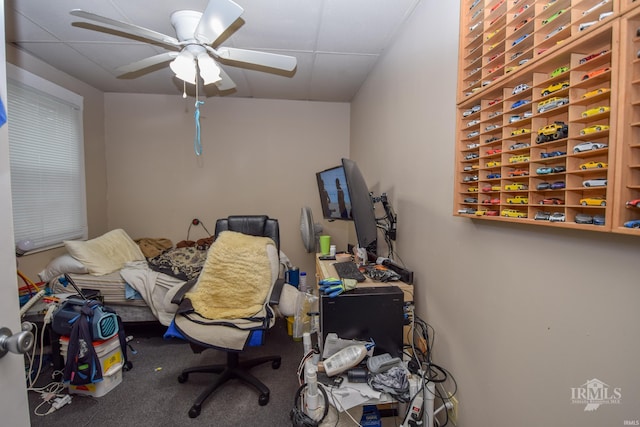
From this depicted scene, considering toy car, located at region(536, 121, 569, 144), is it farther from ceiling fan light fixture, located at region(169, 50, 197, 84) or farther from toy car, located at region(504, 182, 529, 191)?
ceiling fan light fixture, located at region(169, 50, 197, 84)

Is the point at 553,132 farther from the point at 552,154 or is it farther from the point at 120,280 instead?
the point at 120,280

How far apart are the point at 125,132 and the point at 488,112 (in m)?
3.94

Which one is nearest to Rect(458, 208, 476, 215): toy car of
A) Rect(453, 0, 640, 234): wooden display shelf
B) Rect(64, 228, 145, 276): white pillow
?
Rect(453, 0, 640, 234): wooden display shelf

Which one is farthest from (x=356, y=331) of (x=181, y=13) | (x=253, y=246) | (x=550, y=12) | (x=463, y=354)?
(x=181, y=13)

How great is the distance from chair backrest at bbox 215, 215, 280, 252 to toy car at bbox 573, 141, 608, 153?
2.03m

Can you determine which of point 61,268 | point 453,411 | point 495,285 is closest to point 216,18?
point 495,285

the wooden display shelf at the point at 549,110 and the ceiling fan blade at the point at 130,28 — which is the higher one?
the ceiling fan blade at the point at 130,28

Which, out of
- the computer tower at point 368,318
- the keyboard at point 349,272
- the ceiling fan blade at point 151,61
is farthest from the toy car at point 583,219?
the ceiling fan blade at point 151,61

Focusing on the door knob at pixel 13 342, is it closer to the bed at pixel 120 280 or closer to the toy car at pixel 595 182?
the toy car at pixel 595 182

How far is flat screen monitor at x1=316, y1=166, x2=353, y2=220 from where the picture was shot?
1.99 m

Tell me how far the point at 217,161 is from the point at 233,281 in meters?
2.02

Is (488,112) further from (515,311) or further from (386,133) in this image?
(386,133)

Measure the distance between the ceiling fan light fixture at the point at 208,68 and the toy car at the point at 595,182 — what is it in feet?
6.66

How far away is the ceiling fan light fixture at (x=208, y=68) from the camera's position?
68.1 inches
